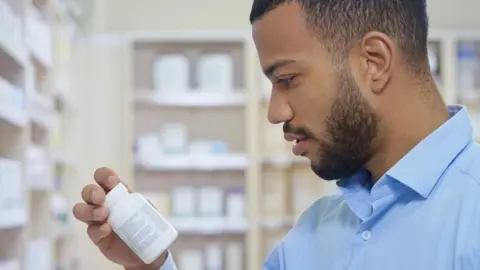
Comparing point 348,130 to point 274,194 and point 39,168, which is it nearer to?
point 39,168

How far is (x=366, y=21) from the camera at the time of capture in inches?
38.5

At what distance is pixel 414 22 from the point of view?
0.99 meters

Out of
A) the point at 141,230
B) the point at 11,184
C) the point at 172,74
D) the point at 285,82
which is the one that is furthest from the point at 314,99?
the point at 172,74

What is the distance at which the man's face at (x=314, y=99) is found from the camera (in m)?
0.97

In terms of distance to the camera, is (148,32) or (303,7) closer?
(303,7)

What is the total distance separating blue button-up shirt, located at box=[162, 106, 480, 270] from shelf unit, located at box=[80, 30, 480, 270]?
2909 mm

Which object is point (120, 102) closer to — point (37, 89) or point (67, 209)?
point (67, 209)

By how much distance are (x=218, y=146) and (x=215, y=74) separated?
0.41m

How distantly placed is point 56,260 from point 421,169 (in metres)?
2.89

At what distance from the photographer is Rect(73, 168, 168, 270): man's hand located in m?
1.07

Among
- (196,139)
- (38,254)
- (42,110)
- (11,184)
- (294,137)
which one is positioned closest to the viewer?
(294,137)

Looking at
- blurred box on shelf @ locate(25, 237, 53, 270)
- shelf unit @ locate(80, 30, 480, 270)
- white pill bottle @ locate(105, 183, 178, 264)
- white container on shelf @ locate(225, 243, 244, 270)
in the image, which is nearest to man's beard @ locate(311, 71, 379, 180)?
white pill bottle @ locate(105, 183, 178, 264)

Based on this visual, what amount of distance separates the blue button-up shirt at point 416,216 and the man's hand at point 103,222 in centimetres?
26

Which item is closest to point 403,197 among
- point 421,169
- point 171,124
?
point 421,169
